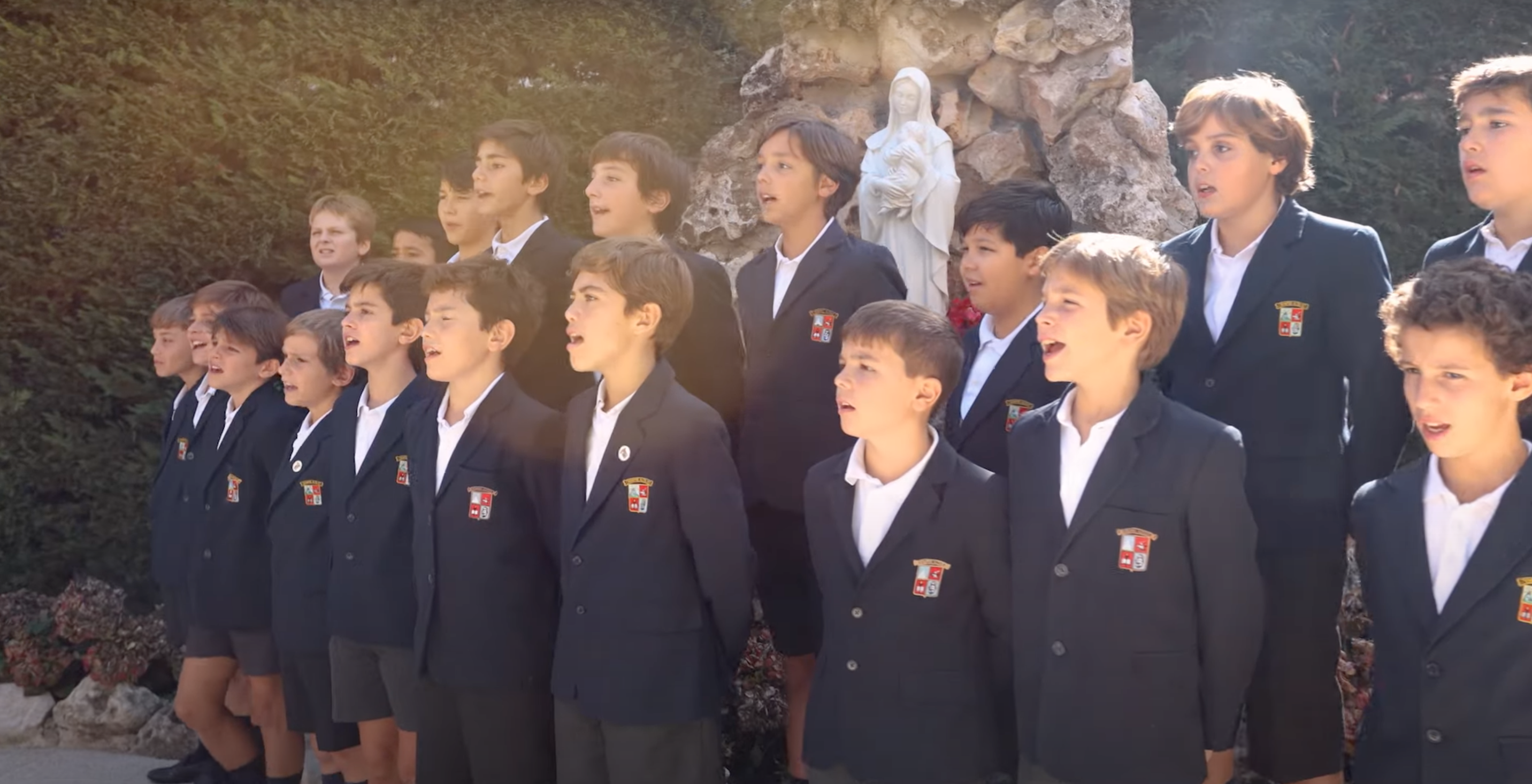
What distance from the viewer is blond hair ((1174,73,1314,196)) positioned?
3145mm

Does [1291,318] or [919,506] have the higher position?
[1291,318]

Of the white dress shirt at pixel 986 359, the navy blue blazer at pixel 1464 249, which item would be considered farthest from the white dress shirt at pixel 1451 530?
the white dress shirt at pixel 986 359

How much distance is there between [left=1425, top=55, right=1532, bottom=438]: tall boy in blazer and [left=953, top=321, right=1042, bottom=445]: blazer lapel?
102cm

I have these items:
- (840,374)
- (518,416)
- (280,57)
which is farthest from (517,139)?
(280,57)

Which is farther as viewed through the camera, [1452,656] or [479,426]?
[479,426]

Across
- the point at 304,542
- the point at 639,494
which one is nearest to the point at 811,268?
the point at 639,494

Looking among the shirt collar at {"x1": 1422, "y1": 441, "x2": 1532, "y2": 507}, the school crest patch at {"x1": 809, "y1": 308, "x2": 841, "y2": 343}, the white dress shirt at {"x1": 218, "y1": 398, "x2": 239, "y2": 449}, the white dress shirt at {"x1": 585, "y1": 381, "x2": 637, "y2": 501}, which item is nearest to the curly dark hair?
the shirt collar at {"x1": 1422, "y1": 441, "x2": 1532, "y2": 507}

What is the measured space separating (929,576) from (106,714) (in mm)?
4049

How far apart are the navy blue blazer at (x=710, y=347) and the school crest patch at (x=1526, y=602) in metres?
2.22

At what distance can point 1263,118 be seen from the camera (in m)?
3.13

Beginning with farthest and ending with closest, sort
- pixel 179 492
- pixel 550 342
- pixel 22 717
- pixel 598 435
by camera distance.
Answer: pixel 22 717, pixel 179 492, pixel 550 342, pixel 598 435

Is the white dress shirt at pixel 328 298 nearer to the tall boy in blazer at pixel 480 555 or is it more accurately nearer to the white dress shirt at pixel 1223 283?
the tall boy in blazer at pixel 480 555

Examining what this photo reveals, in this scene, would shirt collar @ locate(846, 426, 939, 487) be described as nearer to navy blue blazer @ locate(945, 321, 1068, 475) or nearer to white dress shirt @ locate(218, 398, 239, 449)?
navy blue blazer @ locate(945, 321, 1068, 475)

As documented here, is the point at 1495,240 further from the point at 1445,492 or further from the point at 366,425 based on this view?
the point at 366,425
